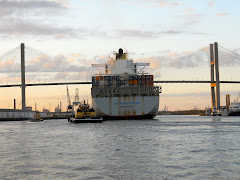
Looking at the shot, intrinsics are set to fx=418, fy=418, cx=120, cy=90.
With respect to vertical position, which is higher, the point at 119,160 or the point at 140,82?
the point at 140,82

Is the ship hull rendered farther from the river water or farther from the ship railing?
the river water

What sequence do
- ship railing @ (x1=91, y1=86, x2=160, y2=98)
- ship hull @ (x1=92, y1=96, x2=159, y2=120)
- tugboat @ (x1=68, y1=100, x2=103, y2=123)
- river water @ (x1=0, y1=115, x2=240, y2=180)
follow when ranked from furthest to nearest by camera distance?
ship railing @ (x1=91, y1=86, x2=160, y2=98)
ship hull @ (x1=92, y1=96, x2=159, y2=120)
tugboat @ (x1=68, y1=100, x2=103, y2=123)
river water @ (x1=0, y1=115, x2=240, y2=180)

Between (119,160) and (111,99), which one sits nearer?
(119,160)

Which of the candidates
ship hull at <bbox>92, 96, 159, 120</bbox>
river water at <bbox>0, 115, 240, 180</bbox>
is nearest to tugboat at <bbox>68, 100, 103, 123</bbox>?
ship hull at <bbox>92, 96, 159, 120</bbox>

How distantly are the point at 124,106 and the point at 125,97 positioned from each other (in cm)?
213

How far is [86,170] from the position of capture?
859 inches

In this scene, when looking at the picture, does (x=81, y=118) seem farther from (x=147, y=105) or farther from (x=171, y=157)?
(x=171, y=157)

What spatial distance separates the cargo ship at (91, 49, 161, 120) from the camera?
94.9 meters

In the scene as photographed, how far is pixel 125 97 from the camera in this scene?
95812 mm

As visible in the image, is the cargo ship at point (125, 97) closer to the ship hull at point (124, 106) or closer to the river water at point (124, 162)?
the ship hull at point (124, 106)

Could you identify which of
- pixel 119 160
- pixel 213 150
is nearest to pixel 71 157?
pixel 119 160

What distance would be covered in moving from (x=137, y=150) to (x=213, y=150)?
17.8 feet

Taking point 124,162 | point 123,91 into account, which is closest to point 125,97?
point 123,91

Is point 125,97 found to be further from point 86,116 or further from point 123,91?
point 86,116
